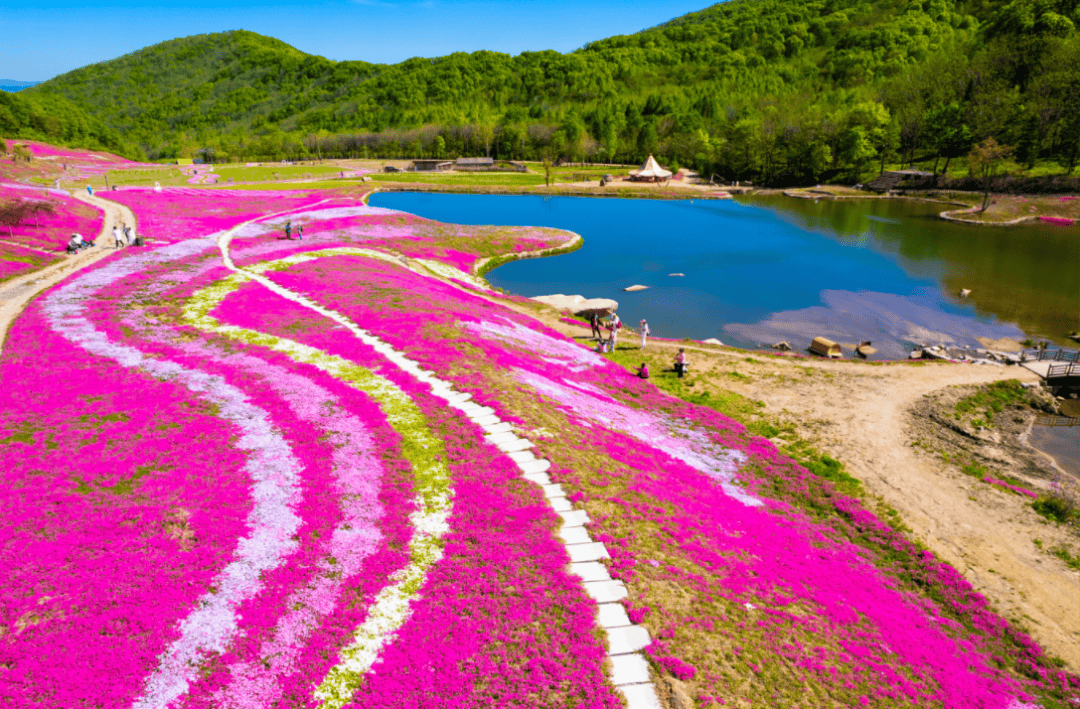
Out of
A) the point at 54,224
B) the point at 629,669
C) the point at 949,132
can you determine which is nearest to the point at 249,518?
the point at 629,669

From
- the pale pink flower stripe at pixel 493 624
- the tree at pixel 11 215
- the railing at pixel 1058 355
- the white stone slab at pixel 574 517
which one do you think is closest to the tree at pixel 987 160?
the railing at pixel 1058 355

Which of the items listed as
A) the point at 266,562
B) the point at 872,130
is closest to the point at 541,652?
the point at 266,562

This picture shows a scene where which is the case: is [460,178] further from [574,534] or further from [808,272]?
[574,534]

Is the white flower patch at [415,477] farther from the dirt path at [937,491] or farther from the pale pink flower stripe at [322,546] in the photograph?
the dirt path at [937,491]

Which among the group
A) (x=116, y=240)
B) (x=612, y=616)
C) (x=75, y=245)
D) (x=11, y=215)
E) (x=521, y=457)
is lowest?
(x=612, y=616)

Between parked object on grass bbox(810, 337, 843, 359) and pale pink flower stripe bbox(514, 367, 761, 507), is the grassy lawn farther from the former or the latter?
pale pink flower stripe bbox(514, 367, 761, 507)

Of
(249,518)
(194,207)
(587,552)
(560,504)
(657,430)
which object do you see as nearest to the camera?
(587,552)

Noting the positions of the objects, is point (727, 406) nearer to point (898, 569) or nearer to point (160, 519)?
point (898, 569)
